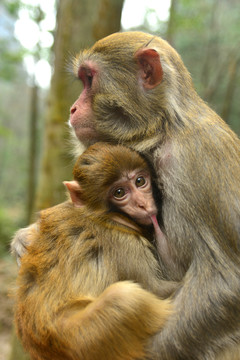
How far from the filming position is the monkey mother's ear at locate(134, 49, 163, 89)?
3.33 meters

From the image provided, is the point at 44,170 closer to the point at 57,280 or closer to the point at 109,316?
the point at 57,280

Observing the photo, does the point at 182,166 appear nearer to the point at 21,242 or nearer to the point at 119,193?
the point at 119,193

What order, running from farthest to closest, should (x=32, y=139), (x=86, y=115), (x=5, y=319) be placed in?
(x=32, y=139) < (x=5, y=319) < (x=86, y=115)

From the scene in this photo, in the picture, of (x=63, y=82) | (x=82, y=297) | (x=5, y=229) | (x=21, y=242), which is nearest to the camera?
(x=82, y=297)

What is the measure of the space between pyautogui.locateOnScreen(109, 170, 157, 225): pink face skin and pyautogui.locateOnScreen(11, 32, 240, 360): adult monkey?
140 mm

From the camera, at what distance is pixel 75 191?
3.31 metres

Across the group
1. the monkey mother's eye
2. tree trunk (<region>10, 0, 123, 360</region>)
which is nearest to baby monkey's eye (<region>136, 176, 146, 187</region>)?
the monkey mother's eye

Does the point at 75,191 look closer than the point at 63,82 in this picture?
Yes

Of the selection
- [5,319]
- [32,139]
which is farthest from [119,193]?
[32,139]

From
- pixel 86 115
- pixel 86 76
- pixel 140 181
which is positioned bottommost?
pixel 140 181

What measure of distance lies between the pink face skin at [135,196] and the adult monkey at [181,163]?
14 centimetres

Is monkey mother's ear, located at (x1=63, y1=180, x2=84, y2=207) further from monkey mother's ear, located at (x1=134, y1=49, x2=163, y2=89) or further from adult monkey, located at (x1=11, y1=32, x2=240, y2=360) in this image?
monkey mother's ear, located at (x1=134, y1=49, x2=163, y2=89)

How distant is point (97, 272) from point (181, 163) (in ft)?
3.38

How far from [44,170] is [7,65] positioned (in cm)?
1495
